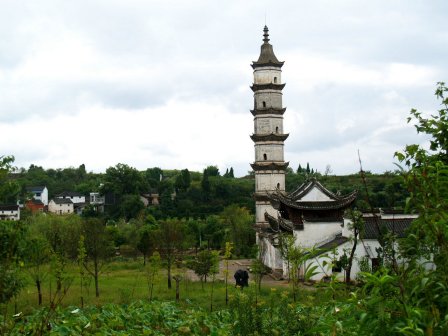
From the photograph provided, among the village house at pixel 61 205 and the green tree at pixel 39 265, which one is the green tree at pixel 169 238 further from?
the village house at pixel 61 205

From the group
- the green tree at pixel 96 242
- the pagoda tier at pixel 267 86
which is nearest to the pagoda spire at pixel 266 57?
the pagoda tier at pixel 267 86

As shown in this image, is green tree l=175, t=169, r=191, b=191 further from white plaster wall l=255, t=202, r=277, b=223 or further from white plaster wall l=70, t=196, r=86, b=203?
white plaster wall l=255, t=202, r=277, b=223

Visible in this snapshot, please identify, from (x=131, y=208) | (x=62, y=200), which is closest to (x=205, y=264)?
(x=131, y=208)

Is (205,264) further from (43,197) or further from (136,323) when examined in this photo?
(43,197)


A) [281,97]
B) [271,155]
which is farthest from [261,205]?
[281,97]

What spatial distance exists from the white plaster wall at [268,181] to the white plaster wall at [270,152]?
36.8 inches

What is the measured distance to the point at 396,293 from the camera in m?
2.53

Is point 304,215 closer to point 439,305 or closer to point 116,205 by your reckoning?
point 439,305

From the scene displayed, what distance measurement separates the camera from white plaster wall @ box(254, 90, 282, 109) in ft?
103

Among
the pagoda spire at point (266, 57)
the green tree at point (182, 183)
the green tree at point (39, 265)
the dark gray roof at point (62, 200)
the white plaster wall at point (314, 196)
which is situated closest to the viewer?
the green tree at point (39, 265)

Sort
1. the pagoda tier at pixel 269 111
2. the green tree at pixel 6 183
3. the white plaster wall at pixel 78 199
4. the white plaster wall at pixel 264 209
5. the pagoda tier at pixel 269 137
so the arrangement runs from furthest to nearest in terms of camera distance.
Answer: the white plaster wall at pixel 78 199 < the white plaster wall at pixel 264 209 < the pagoda tier at pixel 269 111 < the pagoda tier at pixel 269 137 < the green tree at pixel 6 183

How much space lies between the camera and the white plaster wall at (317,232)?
2428 centimetres

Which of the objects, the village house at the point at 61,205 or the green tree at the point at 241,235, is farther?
the village house at the point at 61,205

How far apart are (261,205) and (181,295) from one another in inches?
508
